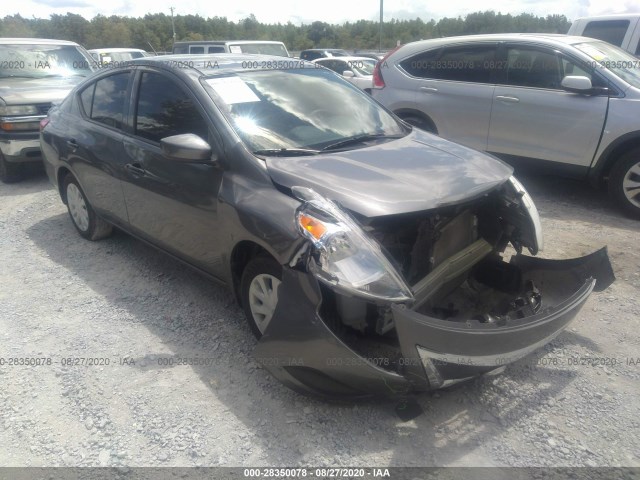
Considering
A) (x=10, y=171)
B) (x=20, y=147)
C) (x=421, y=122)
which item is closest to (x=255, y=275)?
(x=421, y=122)

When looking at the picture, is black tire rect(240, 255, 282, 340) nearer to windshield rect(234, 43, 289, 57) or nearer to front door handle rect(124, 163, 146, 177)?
front door handle rect(124, 163, 146, 177)

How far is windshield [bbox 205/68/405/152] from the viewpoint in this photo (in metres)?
3.22

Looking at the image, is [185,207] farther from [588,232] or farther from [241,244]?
[588,232]

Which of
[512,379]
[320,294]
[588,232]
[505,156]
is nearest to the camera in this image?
[320,294]

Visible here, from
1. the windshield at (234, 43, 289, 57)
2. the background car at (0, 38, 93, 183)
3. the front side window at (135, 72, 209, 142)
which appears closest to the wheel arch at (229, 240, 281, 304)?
the front side window at (135, 72, 209, 142)

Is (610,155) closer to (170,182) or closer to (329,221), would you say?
(329,221)

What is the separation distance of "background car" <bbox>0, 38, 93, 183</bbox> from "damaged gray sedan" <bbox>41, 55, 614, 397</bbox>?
3.24 meters

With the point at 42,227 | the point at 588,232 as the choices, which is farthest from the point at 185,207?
the point at 588,232

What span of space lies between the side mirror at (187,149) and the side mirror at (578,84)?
4138 mm

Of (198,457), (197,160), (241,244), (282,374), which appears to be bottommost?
(198,457)

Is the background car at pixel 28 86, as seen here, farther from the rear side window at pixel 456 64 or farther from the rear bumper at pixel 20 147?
the rear side window at pixel 456 64

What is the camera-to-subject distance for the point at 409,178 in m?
2.83

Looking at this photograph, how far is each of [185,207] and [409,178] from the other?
1.50 meters

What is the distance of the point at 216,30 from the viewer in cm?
5809
